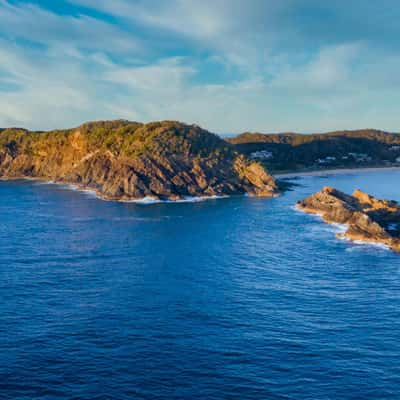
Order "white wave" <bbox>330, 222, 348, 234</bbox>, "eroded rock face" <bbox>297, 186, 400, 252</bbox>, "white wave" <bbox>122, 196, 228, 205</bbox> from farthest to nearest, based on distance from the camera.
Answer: "white wave" <bbox>122, 196, 228, 205</bbox>, "white wave" <bbox>330, 222, 348, 234</bbox>, "eroded rock face" <bbox>297, 186, 400, 252</bbox>

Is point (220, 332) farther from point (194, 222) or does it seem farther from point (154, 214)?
point (154, 214)

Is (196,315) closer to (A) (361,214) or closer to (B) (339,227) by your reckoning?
(A) (361,214)

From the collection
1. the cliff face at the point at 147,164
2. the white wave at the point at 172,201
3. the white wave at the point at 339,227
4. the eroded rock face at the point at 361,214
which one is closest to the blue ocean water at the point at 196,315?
the white wave at the point at 339,227

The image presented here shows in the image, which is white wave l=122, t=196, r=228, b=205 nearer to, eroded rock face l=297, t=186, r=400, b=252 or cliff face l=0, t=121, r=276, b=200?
cliff face l=0, t=121, r=276, b=200

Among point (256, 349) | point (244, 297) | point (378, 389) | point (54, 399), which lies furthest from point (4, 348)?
point (378, 389)

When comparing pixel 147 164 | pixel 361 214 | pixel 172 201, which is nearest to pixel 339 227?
pixel 361 214

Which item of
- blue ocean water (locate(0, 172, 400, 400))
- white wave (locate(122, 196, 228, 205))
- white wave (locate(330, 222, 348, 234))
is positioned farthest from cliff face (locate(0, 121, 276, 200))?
blue ocean water (locate(0, 172, 400, 400))
